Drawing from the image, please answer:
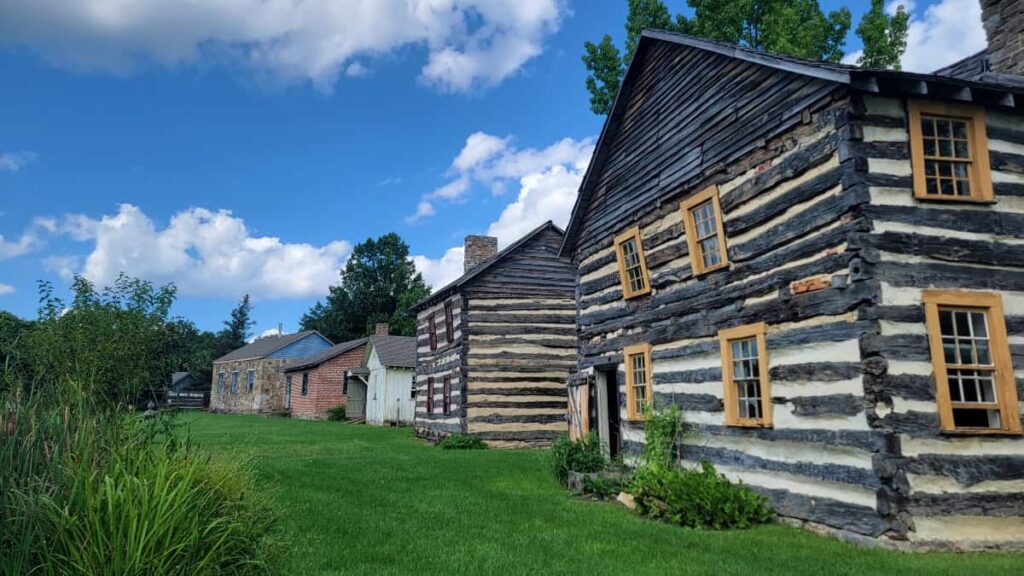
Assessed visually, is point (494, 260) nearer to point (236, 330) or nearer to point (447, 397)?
point (447, 397)

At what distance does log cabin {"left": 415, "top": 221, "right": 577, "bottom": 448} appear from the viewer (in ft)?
73.1

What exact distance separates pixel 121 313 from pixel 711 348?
9402mm

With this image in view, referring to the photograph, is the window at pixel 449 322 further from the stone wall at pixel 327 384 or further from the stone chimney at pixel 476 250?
the stone wall at pixel 327 384

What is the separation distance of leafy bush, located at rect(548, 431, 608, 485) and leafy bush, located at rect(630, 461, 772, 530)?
3104 mm

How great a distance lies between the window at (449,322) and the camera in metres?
23.9

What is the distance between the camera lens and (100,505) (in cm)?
514

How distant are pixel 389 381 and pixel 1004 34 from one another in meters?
29.7

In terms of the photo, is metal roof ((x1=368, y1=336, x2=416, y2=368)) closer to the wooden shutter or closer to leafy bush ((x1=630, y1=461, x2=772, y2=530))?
the wooden shutter

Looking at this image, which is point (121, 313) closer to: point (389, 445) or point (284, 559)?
point (284, 559)

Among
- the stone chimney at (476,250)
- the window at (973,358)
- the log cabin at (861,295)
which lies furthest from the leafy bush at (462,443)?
the window at (973,358)

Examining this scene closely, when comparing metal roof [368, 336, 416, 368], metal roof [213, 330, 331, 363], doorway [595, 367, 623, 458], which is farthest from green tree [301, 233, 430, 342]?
doorway [595, 367, 623, 458]

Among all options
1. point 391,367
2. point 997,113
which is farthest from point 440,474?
point 391,367

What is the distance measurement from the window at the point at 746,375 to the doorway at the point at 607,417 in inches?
191

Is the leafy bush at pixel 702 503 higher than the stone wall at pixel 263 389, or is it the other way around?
the stone wall at pixel 263 389
